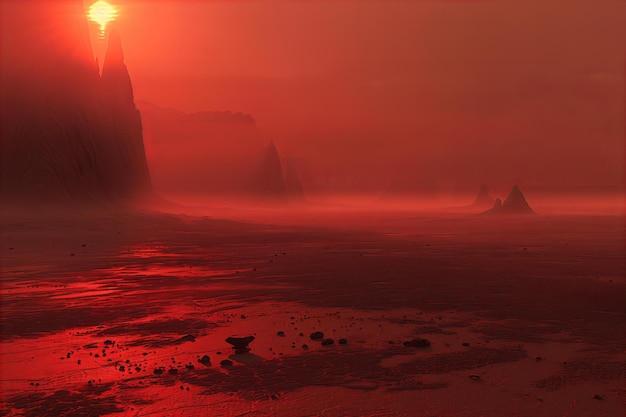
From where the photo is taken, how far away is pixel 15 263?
86.7 ft

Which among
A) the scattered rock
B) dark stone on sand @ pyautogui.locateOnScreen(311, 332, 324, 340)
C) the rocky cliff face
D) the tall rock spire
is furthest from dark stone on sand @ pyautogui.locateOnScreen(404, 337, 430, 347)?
the tall rock spire

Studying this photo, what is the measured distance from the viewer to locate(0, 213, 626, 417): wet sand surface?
30.2ft

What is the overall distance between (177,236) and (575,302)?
33867mm

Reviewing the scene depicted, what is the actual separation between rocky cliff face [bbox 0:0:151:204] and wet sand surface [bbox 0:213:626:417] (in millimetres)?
43601

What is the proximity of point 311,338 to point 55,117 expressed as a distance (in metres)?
67.5

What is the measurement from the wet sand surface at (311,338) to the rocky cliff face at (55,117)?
43.6 meters

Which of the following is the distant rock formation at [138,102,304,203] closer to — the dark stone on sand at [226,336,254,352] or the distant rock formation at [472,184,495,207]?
the distant rock formation at [472,184,495,207]

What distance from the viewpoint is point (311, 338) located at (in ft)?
42.3

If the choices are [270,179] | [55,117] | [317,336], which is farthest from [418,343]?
[270,179]

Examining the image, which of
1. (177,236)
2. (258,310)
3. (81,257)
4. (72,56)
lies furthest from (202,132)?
(258,310)

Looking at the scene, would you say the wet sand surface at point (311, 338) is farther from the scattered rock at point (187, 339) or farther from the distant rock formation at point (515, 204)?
the distant rock formation at point (515, 204)

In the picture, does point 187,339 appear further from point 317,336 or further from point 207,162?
point 207,162

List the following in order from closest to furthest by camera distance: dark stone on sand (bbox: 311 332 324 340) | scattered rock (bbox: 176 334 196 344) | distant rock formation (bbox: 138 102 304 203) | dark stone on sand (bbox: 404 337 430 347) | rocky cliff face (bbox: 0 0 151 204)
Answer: dark stone on sand (bbox: 404 337 430 347)
scattered rock (bbox: 176 334 196 344)
dark stone on sand (bbox: 311 332 324 340)
rocky cliff face (bbox: 0 0 151 204)
distant rock formation (bbox: 138 102 304 203)

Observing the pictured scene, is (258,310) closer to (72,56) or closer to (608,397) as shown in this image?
(608,397)
